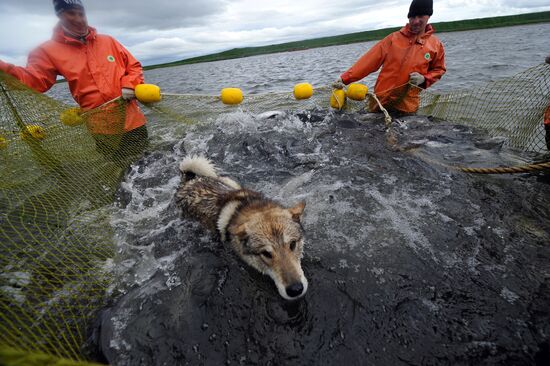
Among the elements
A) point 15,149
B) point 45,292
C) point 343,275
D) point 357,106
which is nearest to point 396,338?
point 343,275

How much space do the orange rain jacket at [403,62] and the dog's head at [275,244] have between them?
20.2 feet

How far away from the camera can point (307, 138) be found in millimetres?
8477

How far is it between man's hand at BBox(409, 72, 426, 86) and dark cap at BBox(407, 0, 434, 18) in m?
1.59

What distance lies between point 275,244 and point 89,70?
577cm

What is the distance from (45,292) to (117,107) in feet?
13.7

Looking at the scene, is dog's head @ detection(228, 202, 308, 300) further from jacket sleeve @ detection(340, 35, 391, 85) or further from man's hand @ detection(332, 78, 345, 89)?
jacket sleeve @ detection(340, 35, 391, 85)

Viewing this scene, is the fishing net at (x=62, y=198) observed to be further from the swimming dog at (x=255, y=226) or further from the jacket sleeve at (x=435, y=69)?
the swimming dog at (x=255, y=226)

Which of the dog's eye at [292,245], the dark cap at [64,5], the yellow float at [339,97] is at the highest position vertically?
the dark cap at [64,5]

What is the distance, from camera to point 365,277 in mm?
3582

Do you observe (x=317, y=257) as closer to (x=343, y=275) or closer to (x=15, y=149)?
(x=343, y=275)

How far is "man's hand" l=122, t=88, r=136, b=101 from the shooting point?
587 centimetres

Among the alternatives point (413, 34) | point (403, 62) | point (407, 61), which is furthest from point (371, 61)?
point (413, 34)

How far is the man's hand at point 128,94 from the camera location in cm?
587

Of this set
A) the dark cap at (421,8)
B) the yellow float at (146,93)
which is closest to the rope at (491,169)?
the dark cap at (421,8)
